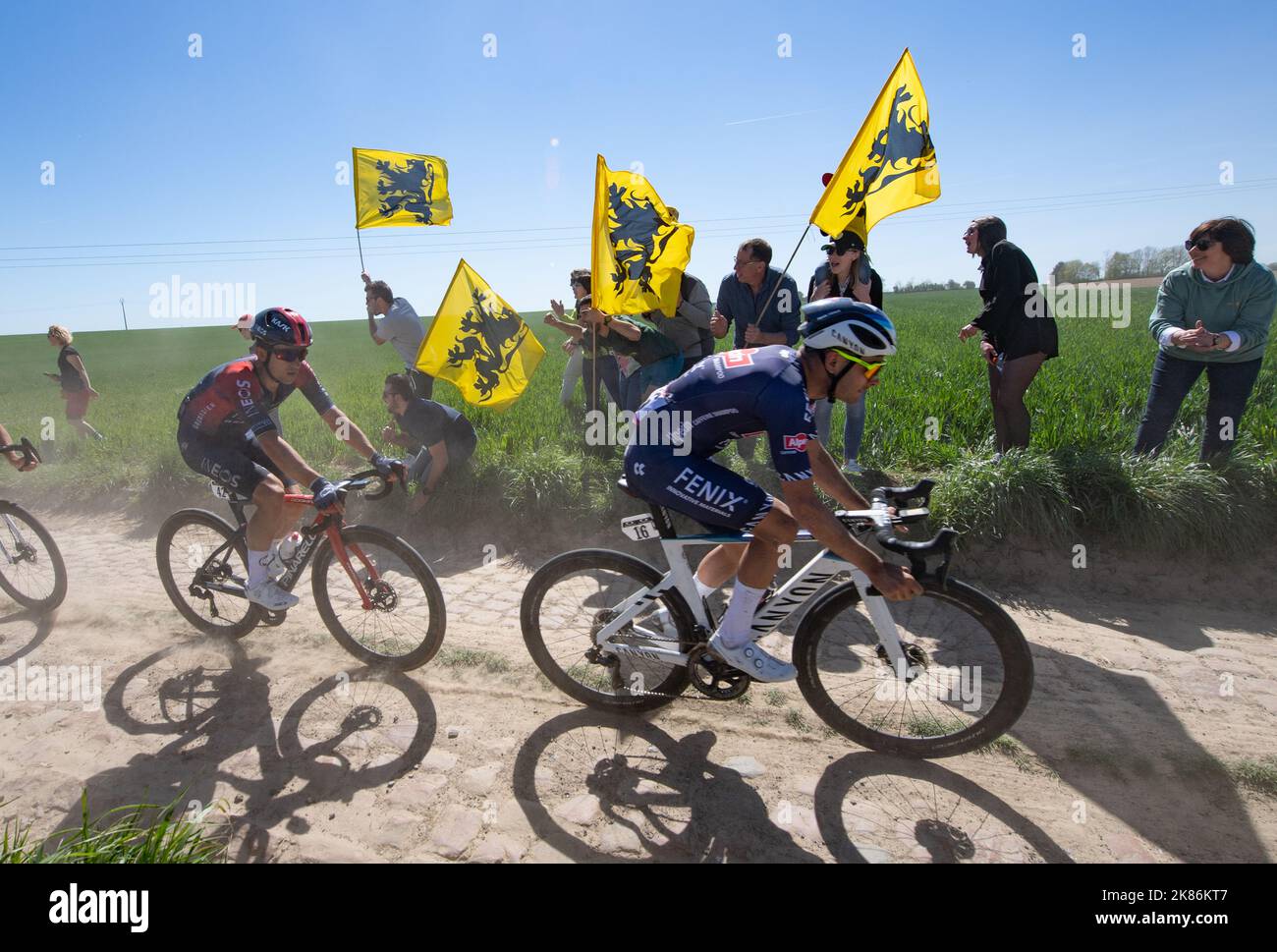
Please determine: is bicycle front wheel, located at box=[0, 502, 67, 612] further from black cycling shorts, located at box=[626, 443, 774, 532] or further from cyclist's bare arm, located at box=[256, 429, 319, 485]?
black cycling shorts, located at box=[626, 443, 774, 532]

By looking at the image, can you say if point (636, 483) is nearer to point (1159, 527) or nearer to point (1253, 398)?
point (1159, 527)

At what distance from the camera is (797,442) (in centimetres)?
286

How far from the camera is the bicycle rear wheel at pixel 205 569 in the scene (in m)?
4.77

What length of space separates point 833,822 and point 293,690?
10.9 feet

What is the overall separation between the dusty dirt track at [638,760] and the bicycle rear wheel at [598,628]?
0.17 m

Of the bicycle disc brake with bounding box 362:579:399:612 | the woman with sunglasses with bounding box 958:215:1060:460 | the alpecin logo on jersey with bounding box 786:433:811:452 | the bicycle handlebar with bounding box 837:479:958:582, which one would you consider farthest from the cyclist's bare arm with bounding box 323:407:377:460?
the woman with sunglasses with bounding box 958:215:1060:460

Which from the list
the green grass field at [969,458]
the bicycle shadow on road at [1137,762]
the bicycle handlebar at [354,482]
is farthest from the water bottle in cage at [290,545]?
the bicycle shadow on road at [1137,762]

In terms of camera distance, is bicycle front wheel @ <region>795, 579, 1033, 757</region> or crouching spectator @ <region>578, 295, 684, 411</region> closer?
bicycle front wheel @ <region>795, 579, 1033, 757</region>

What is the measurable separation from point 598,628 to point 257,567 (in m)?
2.47

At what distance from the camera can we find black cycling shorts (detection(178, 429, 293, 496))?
4.45 m

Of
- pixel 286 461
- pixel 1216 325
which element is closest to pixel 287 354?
pixel 286 461

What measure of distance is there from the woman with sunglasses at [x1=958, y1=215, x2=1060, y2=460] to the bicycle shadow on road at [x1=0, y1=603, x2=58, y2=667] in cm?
785

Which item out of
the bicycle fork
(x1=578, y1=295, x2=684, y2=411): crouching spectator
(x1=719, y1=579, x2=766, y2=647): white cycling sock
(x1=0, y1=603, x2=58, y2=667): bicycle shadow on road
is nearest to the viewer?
(x1=719, y1=579, x2=766, y2=647): white cycling sock
